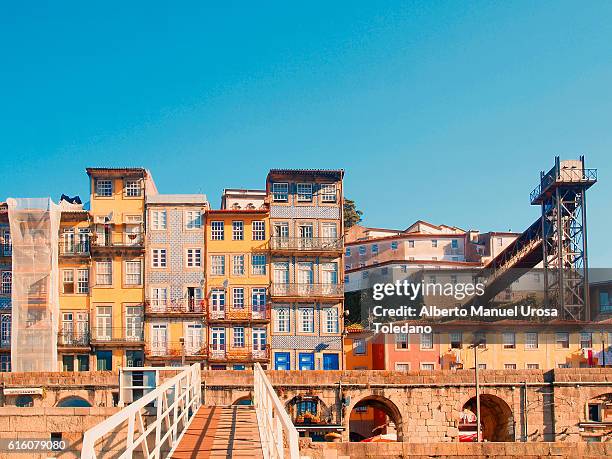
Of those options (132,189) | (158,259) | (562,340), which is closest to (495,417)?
(562,340)

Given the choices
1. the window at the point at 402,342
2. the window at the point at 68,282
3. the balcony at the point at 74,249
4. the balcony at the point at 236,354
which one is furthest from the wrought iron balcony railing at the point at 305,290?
the window at the point at 68,282

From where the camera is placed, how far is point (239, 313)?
159 feet

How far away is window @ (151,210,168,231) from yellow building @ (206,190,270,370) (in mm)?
2620

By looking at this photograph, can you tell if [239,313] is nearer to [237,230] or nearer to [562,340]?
[237,230]

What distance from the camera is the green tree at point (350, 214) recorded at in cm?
8125

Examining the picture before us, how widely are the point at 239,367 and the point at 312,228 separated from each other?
372 inches

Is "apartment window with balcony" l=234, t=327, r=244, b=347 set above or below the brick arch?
above

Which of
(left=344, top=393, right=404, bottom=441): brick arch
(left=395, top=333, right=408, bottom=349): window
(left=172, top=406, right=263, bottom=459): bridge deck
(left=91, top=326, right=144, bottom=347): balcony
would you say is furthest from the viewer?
(left=395, top=333, right=408, bottom=349): window

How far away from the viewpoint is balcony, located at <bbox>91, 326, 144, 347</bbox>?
155 ft

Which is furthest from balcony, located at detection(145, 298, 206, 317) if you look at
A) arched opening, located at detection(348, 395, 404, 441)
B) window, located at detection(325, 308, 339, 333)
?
arched opening, located at detection(348, 395, 404, 441)

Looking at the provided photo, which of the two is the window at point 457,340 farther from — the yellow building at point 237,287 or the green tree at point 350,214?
the green tree at point 350,214

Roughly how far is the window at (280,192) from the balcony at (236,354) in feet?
30.2

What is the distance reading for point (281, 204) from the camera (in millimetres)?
50469

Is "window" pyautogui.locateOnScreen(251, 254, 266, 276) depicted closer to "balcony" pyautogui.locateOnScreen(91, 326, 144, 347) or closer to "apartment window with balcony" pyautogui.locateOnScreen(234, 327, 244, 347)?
"apartment window with balcony" pyautogui.locateOnScreen(234, 327, 244, 347)
